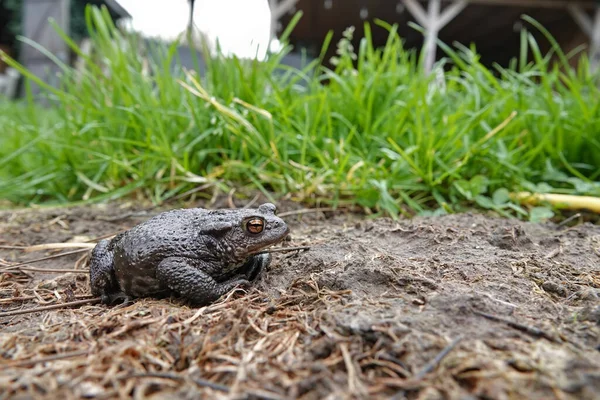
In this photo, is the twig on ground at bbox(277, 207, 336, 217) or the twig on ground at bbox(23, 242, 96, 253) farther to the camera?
the twig on ground at bbox(277, 207, 336, 217)

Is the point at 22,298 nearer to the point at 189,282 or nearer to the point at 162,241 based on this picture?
the point at 162,241

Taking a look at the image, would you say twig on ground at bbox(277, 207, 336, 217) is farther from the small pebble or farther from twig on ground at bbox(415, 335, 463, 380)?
twig on ground at bbox(415, 335, 463, 380)

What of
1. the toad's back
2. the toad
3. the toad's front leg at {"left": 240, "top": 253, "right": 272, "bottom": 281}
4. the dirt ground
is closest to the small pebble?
the dirt ground

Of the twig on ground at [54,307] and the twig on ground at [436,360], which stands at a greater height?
the twig on ground at [436,360]

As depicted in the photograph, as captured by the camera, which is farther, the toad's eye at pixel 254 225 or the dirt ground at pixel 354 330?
the toad's eye at pixel 254 225

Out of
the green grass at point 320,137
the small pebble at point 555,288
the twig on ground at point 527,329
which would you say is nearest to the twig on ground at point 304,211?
the green grass at point 320,137

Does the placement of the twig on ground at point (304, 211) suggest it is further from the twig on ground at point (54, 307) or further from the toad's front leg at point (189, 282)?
the twig on ground at point (54, 307)

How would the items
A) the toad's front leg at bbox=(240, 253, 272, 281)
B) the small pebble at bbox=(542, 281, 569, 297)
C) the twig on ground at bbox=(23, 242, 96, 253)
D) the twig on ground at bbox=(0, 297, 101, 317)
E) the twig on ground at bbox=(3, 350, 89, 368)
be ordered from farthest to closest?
the twig on ground at bbox=(23, 242, 96, 253) < the toad's front leg at bbox=(240, 253, 272, 281) < the twig on ground at bbox=(0, 297, 101, 317) < the small pebble at bbox=(542, 281, 569, 297) < the twig on ground at bbox=(3, 350, 89, 368)

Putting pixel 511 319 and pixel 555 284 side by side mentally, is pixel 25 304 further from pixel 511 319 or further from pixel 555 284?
pixel 555 284
